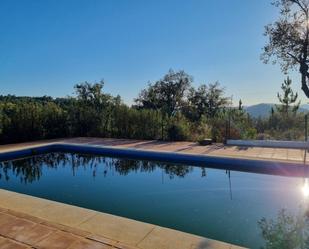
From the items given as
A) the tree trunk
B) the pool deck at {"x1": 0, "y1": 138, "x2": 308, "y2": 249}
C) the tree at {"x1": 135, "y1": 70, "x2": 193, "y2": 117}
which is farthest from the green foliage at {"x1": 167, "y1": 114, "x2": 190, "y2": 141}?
the tree at {"x1": 135, "y1": 70, "x2": 193, "y2": 117}

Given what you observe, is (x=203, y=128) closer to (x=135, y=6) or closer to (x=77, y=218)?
(x=135, y=6)

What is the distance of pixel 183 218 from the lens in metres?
4.48

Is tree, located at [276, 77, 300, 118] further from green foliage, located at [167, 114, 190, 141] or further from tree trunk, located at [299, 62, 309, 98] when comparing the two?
green foliage, located at [167, 114, 190, 141]

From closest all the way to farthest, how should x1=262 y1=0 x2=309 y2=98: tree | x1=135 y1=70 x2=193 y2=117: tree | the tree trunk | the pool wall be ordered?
the pool wall → x1=262 y1=0 x2=309 y2=98: tree → the tree trunk → x1=135 y1=70 x2=193 y2=117: tree

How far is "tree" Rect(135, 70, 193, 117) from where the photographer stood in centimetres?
2427

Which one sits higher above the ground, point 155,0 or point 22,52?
point 155,0

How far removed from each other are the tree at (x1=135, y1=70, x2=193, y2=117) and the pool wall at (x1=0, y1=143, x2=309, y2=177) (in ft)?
47.7

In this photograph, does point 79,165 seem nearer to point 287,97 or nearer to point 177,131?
point 177,131

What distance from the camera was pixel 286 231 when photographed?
12.6 feet

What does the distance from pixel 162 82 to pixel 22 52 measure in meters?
13.5

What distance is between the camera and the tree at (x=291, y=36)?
969cm

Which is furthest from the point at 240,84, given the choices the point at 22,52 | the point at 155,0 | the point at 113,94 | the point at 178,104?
the point at 22,52

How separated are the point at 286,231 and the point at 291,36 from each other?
325 inches

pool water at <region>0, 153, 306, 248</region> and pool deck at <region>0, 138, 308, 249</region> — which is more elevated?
pool deck at <region>0, 138, 308, 249</region>
